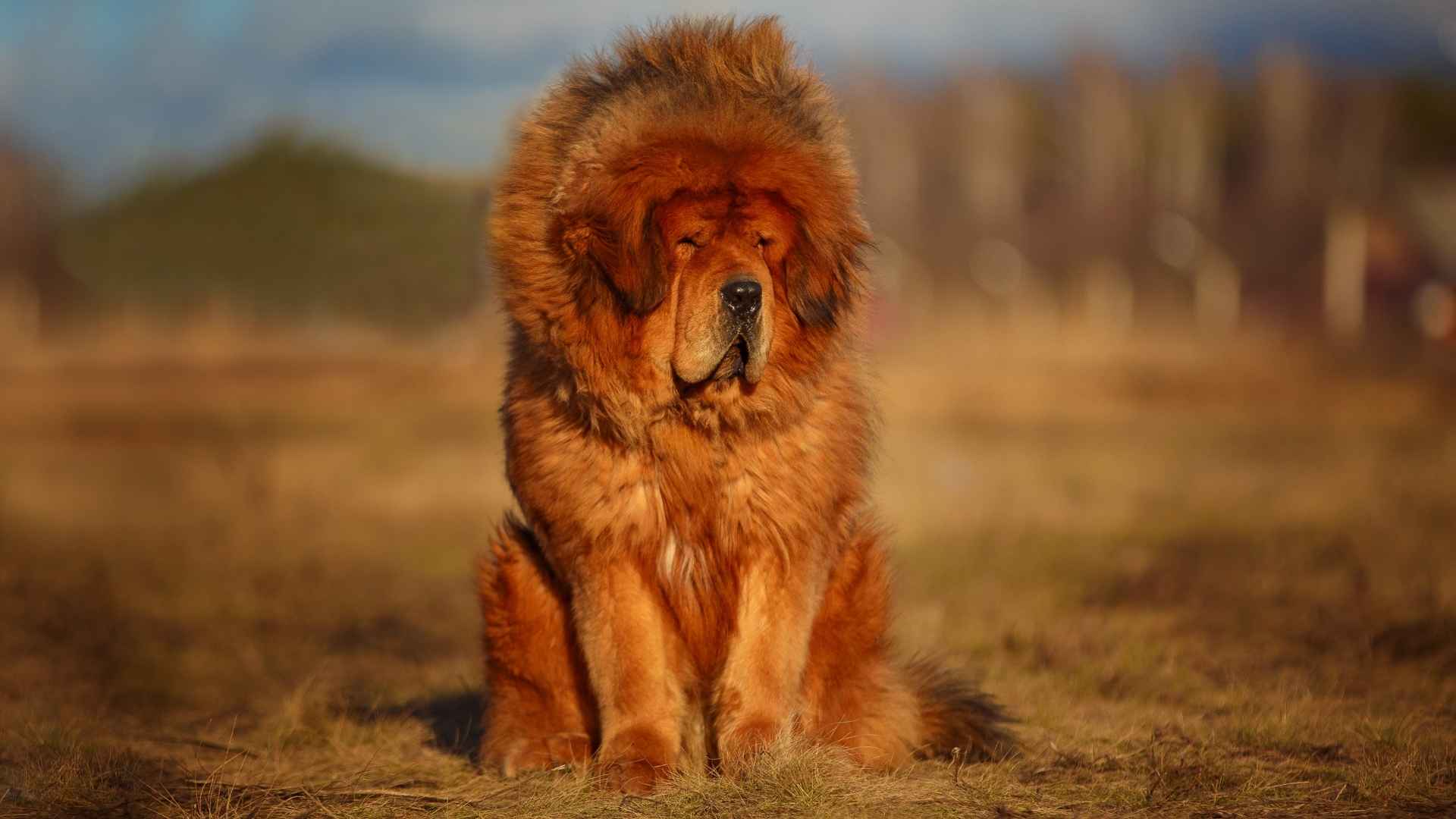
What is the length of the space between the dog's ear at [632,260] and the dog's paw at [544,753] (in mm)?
1647

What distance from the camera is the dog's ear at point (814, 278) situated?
15.5 feet

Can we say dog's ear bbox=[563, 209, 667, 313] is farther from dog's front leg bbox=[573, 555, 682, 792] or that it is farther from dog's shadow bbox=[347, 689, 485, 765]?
dog's shadow bbox=[347, 689, 485, 765]

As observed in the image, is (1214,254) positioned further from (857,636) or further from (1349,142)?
(857,636)

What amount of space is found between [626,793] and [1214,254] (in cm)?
4759

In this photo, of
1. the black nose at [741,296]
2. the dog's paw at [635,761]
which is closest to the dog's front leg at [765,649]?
the dog's paw at [635,761]

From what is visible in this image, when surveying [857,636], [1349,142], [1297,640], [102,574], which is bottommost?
[102,574]

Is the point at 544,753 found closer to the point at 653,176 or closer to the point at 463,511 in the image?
the point at 653,176

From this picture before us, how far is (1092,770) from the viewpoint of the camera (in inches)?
191

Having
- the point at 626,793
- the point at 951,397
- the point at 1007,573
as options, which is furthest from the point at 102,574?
the point at 951,397

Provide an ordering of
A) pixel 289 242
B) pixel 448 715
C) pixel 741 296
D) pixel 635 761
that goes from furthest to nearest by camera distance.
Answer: pixel 289 242 → pixel 448 715 → pixel 635 761 → pixel 741 296

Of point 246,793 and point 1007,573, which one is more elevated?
point 246,793

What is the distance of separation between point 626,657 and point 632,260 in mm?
1337

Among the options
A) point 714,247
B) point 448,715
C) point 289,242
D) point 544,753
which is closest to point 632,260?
point 714,247

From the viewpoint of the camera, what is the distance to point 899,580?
10.6m
